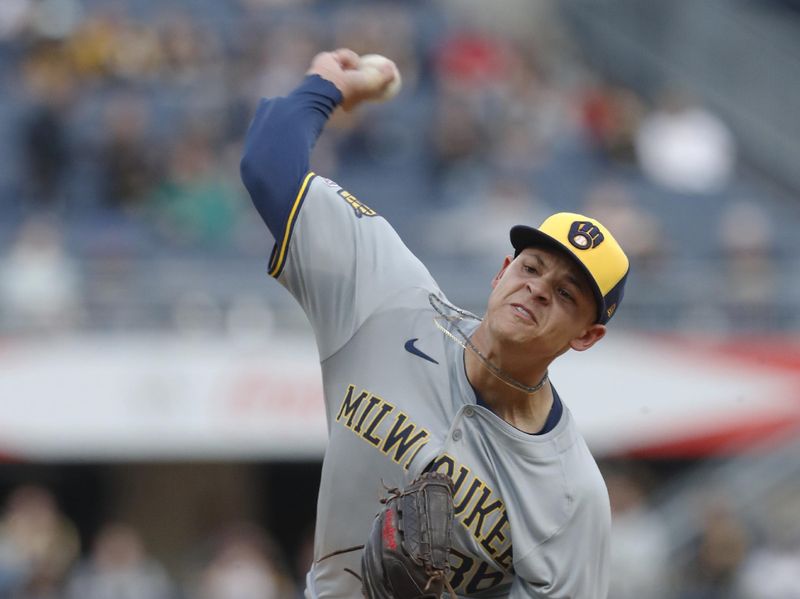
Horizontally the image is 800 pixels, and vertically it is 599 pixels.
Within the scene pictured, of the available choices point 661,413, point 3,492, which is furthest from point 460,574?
point 3,492

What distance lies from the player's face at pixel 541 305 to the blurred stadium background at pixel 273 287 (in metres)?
7.88

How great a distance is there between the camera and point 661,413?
42.4 ft


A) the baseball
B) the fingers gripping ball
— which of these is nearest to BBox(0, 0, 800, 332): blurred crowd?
the baseball

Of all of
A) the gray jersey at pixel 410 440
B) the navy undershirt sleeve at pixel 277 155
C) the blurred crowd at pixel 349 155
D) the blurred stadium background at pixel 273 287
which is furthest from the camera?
the blurred crowd at pixel 349 155

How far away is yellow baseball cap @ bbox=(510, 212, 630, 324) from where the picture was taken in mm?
4121

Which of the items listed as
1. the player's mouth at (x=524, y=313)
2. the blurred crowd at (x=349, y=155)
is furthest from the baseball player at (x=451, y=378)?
the blurred crowd at (x=349, y=155)

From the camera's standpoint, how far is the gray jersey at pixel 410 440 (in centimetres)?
411

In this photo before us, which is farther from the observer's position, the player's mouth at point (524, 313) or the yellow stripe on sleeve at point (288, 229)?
the yellow stripe on sleeve at point (288, 229)

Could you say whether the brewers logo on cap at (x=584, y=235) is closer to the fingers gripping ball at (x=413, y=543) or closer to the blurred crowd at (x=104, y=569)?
the fingers gripping ball at (x=413, y=543)

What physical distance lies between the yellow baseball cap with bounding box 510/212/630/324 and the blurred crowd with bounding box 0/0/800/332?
8770mm

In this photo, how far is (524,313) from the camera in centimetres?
415

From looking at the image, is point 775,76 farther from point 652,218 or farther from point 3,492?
point 3,492

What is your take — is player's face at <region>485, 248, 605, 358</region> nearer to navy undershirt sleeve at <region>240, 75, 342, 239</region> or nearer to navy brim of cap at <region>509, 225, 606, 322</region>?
navy brim of cap at <region>509, 225, 606, 322</region>

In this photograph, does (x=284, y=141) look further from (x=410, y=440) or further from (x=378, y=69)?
(x=410, y=440)
